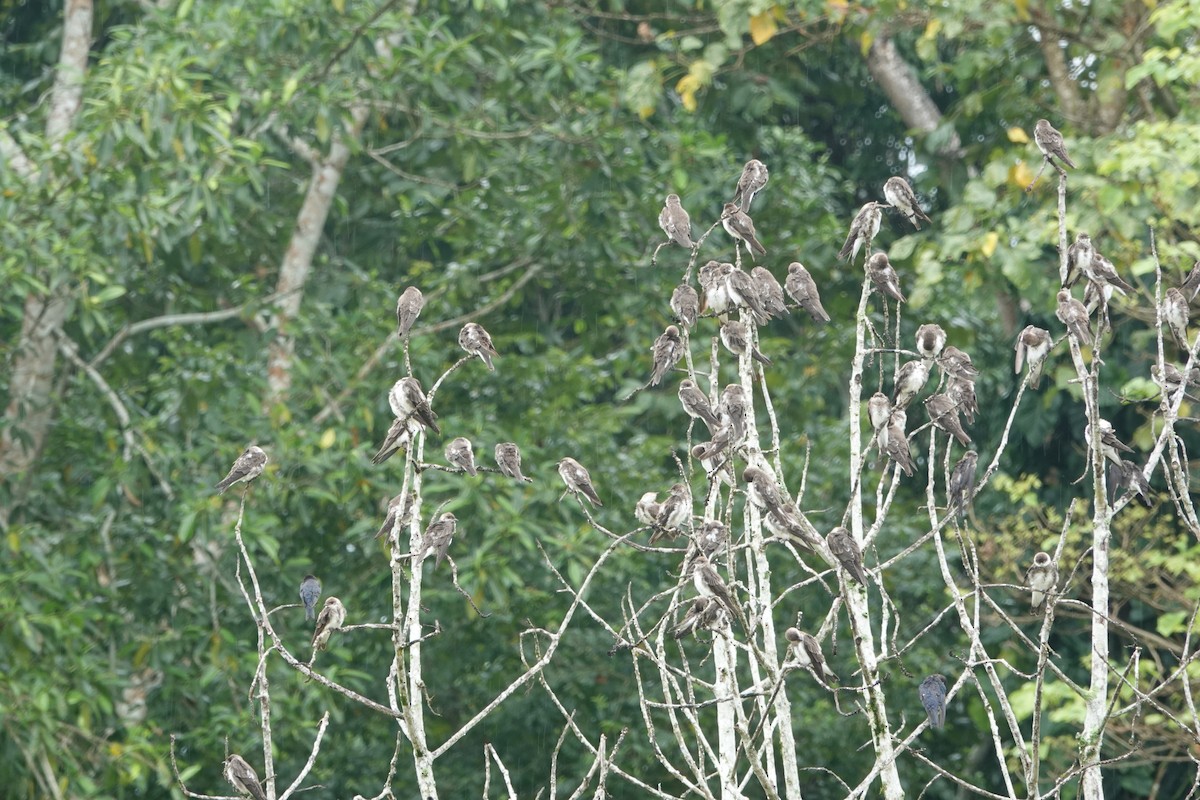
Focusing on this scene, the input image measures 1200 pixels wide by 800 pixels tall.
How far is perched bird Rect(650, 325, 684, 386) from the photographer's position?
207 inches

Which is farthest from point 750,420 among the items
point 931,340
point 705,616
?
point 931,340

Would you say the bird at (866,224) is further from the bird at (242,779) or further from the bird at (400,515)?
the bird at (242,779)

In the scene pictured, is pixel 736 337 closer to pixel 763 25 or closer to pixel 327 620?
pixel 327 620

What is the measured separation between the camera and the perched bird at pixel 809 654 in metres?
4.49

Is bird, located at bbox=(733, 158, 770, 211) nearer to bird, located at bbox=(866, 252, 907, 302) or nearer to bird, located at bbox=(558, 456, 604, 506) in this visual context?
bird, located at bbox=(866, 252, 907, 302)

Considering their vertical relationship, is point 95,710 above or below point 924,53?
below

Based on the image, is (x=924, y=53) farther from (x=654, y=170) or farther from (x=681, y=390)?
(x=681, y=390)

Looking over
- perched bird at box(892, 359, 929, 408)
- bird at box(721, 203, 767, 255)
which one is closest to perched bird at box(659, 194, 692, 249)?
bird at box(721, 203, 767, 255)

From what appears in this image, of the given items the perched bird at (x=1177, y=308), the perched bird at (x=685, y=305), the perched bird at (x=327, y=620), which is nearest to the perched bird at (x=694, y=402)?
the perched bird at (x=685, y=305)

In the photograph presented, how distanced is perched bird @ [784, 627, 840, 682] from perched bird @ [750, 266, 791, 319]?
0.96 m

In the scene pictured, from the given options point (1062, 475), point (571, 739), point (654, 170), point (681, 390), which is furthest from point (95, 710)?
point (1062, 475)

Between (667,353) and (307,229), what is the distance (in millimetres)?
6009

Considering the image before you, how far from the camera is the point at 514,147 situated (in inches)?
445

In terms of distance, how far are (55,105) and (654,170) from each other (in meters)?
3.89
